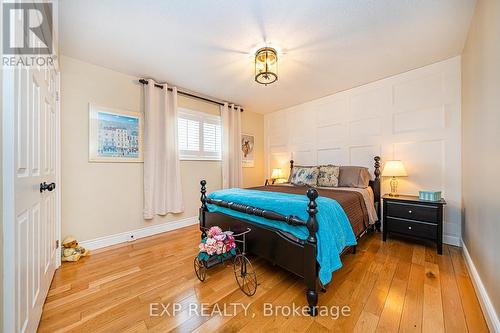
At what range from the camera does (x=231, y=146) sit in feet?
13.1

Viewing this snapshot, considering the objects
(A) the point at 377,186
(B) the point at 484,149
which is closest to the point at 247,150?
(A) the point at 377,186

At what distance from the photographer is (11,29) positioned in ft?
3.01

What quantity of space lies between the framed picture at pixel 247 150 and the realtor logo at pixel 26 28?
128 inches

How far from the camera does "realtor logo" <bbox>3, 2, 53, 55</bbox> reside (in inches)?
35.3

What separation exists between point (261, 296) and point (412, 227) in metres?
2.17

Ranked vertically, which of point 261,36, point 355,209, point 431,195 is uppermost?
point 261,36

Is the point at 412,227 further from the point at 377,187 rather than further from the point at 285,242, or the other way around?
the point at 285,242

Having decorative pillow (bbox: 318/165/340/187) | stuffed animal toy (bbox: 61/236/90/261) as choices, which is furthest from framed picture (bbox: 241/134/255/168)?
stuffed animal toy (bbox: 61/236/90/261)

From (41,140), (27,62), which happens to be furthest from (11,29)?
(41,140)

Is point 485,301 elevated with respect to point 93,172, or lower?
lower

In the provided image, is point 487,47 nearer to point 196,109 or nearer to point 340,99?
point 340,99

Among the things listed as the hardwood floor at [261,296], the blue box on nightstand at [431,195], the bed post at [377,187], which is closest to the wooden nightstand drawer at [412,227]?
the hardwood floor at [261,296]

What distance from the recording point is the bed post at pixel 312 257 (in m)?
1.39

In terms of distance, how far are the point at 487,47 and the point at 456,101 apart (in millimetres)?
1395
